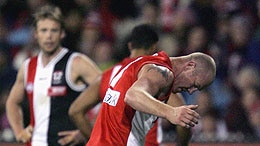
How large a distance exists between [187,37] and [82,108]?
3.29 m

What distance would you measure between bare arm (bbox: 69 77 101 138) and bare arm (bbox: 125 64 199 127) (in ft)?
6.79

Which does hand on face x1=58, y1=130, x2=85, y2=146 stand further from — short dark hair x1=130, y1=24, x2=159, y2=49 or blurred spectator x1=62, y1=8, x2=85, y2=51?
blurred spectator x1=62, y1=8, x2=85, y2=51

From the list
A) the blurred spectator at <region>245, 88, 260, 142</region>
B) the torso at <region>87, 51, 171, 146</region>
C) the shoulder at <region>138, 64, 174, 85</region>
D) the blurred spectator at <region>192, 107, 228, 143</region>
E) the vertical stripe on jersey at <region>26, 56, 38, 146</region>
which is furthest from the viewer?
the blurred spectator at <region>245, 88, 260, 142</region>

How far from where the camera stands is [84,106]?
715 centimetres

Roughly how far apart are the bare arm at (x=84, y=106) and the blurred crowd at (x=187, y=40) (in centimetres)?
191

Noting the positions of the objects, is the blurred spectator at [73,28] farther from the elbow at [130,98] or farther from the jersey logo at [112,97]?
the elbow at [130,98]

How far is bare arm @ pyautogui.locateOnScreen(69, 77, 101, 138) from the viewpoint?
7.06 m

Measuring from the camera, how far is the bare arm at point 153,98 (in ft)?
15.1

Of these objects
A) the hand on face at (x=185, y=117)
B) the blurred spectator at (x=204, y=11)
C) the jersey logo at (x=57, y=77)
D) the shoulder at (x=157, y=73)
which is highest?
the shoulder at (x=157, y=73)

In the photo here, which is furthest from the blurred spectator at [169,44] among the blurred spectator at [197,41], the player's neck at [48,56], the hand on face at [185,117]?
the hand on face at [185,117]

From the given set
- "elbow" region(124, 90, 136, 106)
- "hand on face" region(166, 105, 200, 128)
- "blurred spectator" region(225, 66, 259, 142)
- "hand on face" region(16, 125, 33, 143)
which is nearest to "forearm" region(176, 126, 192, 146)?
"hand on face" region(16, 125, 33, 143)

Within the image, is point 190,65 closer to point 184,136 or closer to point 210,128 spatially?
point 184,136

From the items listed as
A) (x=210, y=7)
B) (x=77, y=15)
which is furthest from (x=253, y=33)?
(x=77, y=15)

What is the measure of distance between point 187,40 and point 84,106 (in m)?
3.24
